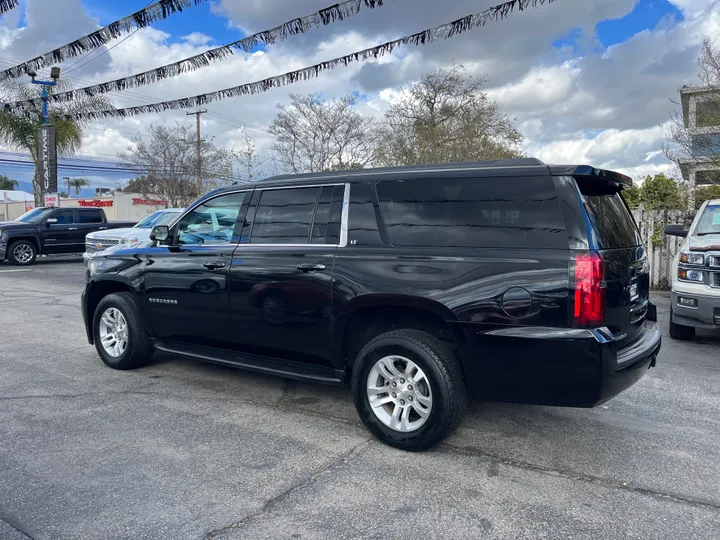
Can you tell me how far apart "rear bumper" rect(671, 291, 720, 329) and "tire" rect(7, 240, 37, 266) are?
58.5 feet

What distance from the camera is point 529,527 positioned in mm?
2869

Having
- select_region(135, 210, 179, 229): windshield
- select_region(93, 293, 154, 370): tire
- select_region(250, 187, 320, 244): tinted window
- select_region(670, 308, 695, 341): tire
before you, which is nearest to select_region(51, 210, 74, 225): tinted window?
select_region(135, 210, 179, 229): windshield

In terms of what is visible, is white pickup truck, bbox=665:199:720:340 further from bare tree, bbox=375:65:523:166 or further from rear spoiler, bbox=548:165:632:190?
bare tree, bbox=375:65:523:166

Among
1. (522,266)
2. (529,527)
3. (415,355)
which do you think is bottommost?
(529,527)

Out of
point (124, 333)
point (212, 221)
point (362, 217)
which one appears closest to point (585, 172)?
point (362, 217)

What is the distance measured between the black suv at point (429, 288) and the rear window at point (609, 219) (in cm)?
1

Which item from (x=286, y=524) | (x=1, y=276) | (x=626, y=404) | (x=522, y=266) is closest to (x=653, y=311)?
(x=626, y=404)

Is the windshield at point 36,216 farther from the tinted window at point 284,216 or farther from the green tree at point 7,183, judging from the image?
the green tree at point 7,183

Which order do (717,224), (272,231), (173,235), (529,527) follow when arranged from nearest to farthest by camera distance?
(529,527)
(272,231)
(173,235)
(717,224)

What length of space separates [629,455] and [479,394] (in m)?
1.11

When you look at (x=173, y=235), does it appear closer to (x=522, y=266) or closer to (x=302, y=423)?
(x=302, y=423)

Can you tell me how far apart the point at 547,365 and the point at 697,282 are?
426cm

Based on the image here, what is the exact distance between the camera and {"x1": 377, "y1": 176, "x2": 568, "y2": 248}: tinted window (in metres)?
3.47

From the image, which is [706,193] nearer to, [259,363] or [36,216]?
[259,363]
